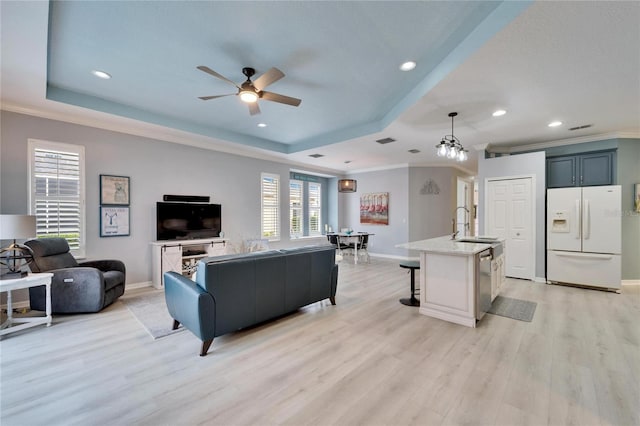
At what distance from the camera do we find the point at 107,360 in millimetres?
2377

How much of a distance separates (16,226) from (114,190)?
163cm

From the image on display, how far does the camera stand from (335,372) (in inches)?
86.4

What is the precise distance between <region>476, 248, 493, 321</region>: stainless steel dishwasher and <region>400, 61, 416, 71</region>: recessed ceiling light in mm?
2263

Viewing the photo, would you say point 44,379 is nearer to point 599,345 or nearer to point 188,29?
point 188,29

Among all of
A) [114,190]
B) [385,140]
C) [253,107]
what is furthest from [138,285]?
[385,140]

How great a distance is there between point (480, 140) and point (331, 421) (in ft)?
18.1

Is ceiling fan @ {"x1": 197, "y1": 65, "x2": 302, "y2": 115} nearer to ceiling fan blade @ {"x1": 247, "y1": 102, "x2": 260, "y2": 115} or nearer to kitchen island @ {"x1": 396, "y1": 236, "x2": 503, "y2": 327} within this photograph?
ceiling fan blade @ {"x1": 247, "y1": 102, "x2": 260, "y2": 115}

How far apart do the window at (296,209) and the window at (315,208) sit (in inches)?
16.8

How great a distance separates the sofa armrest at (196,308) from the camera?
2465 millimetres

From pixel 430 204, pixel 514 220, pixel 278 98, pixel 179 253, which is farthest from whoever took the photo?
pixel 430 204

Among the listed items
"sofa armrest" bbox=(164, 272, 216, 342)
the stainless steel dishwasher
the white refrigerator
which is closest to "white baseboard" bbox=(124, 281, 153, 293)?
"sofa armrest" bbox=(164, 272, 216, 342)

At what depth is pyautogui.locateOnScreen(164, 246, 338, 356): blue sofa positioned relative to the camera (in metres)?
2.53

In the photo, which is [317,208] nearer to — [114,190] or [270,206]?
[270,206]

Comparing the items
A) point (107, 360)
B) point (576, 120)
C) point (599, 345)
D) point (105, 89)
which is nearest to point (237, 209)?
point (105, 89)
